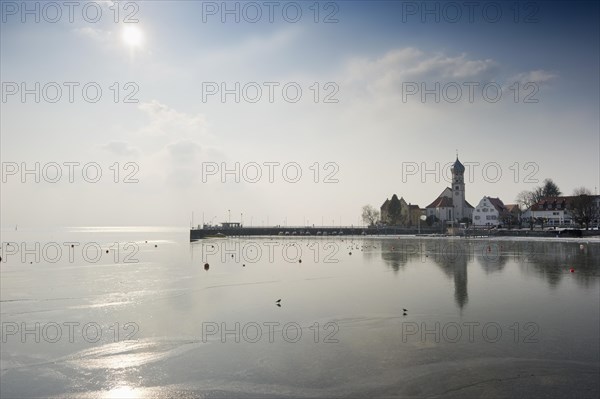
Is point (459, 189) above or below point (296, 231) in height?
above

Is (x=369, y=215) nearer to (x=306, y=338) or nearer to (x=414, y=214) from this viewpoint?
(x=414, y=214)

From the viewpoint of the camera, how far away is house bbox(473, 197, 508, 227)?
144 metres

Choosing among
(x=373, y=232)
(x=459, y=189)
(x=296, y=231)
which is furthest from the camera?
(x=296, y=231)

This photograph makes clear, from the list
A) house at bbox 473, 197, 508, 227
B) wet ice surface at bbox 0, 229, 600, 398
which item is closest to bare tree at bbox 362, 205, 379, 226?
house at bbox 473, 197, 508, 227

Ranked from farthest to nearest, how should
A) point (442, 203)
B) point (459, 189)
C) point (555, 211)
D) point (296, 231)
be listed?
point (296, 231) < point (442, 203) < point (459, 189) < point (555, 211)

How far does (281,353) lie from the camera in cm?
1720

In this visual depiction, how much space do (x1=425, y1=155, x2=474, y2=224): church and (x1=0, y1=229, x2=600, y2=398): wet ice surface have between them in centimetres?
12938

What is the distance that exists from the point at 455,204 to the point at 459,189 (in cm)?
578

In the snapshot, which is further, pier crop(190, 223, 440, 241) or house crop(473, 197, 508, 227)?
pier crop(190, 223, 440, 241)

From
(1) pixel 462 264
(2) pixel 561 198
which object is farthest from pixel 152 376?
(2) pixel 561 198

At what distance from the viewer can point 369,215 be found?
185 metres

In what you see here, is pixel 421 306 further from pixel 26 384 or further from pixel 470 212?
pixel 470 212

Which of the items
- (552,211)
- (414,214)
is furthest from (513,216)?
(414,214)

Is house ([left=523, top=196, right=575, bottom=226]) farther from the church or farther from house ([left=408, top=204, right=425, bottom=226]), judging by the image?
house ([left=408, top=204, right=425, bottom=226])
